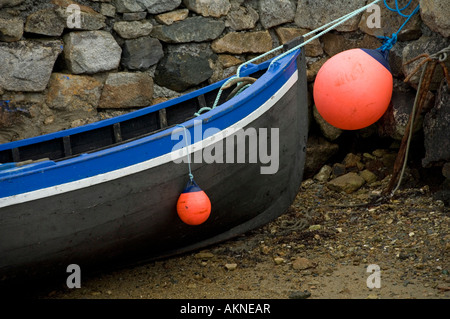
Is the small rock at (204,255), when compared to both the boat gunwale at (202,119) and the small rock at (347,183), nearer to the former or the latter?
the boat gunwale at (202,119)

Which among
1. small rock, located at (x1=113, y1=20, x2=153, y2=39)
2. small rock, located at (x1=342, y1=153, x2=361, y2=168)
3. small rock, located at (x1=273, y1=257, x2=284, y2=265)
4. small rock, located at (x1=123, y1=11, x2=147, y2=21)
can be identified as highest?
small rock, located at (x1=123, y1=11, x2=147, y2=21)

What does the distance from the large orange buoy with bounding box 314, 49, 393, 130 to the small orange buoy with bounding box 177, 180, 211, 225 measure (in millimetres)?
946

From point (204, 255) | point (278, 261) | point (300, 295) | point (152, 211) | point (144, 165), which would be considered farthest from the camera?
point (204, 255)

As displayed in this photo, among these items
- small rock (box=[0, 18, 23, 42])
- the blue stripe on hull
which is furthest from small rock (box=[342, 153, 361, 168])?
small rock (box=[0, 18, 23, 42])

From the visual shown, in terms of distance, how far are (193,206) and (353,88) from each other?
118cm

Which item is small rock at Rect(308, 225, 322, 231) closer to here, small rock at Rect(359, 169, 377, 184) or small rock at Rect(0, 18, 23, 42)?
small rock at Rect(359, 169, 377, 184)

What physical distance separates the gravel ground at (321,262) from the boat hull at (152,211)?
0.50 feet

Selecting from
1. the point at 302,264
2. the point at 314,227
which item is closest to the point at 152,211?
the point at 302,264

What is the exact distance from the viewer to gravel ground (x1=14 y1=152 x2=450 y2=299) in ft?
11.4

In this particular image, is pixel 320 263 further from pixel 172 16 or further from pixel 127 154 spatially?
pixel 172 16

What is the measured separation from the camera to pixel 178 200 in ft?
11.9

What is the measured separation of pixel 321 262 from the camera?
3838 millimetres

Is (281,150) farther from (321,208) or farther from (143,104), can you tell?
(143,104)

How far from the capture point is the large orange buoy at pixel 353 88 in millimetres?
3670
